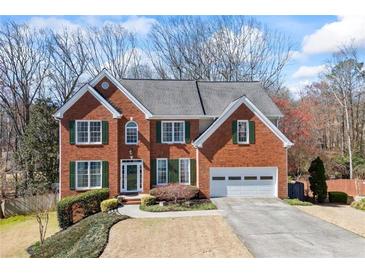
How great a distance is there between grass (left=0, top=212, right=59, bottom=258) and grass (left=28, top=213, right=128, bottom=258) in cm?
73

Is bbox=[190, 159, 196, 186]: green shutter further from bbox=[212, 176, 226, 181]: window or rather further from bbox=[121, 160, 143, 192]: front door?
bbox=[121, 160, 143, 192]: front door

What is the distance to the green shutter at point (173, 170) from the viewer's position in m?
23.0

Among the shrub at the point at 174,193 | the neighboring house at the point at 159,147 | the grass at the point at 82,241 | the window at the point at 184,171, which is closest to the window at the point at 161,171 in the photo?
the neighboring house at the point at 159,147

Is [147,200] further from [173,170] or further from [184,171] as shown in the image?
[184,171]

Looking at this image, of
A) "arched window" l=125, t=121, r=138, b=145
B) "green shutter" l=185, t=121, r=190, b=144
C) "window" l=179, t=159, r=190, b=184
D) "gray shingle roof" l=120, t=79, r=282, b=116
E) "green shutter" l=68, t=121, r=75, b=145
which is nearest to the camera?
"green shutter" l=68, t=121, r=75, b=145

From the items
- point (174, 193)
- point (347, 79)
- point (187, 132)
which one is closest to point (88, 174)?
point (174, 193)

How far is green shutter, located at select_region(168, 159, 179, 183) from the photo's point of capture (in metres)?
23.0

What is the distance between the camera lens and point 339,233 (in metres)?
14.5

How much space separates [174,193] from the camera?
2088 cm

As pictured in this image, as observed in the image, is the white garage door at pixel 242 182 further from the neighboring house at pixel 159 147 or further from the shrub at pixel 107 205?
the shrub at pixel 107 205

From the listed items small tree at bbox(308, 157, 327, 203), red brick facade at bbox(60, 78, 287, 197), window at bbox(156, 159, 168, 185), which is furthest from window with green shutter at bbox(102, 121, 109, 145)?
small tree at bbox(308, 157, 327, 203)

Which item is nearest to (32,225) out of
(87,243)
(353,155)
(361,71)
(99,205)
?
(99,205)

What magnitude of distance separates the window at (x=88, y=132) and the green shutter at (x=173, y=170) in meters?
4.75

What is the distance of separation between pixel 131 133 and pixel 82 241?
9.59 meters
